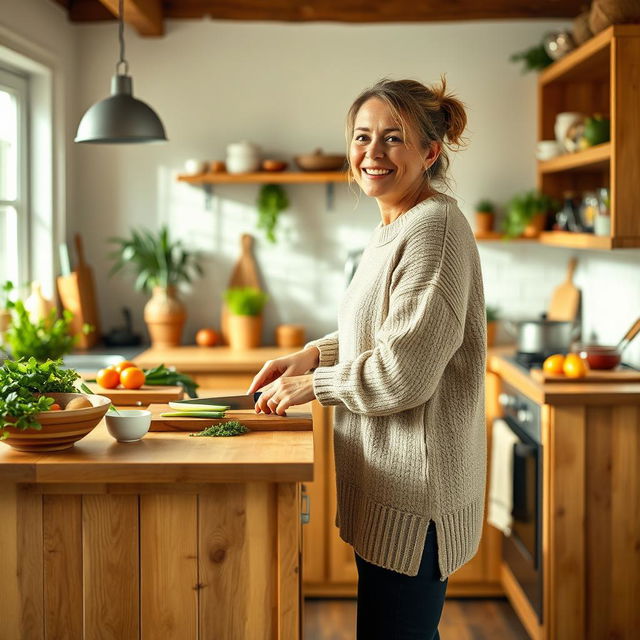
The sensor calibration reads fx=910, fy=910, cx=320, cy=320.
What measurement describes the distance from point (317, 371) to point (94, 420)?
493 mm

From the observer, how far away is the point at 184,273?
439 cm

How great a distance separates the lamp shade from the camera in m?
2.86

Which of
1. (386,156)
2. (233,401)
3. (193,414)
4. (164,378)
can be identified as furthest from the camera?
(164,378)

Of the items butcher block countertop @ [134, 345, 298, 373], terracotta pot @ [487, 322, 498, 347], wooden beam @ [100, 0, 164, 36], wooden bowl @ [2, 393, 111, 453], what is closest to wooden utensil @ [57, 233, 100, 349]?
butcher block countertop @ [134, 345, 298, 373]

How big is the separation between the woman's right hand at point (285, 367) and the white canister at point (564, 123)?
6.85 feet

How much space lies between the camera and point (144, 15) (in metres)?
3.87

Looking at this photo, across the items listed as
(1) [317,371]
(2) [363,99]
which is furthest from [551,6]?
(1) [317,371]

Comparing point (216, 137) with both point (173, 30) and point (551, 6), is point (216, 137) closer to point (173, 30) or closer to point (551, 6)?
point (173, 30)

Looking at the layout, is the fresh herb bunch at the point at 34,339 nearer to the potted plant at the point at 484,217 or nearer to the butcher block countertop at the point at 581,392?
the butcher block countertop at the point at 581,392

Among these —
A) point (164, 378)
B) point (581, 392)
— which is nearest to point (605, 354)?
point (581, 392)

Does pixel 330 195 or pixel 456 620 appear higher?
pixel 330 195

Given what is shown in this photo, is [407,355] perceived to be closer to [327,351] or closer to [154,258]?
[327,351]

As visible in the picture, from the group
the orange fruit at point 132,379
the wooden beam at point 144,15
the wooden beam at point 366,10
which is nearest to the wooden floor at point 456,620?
the orange fruit at point 132,379

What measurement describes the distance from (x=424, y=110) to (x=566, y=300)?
247cm
